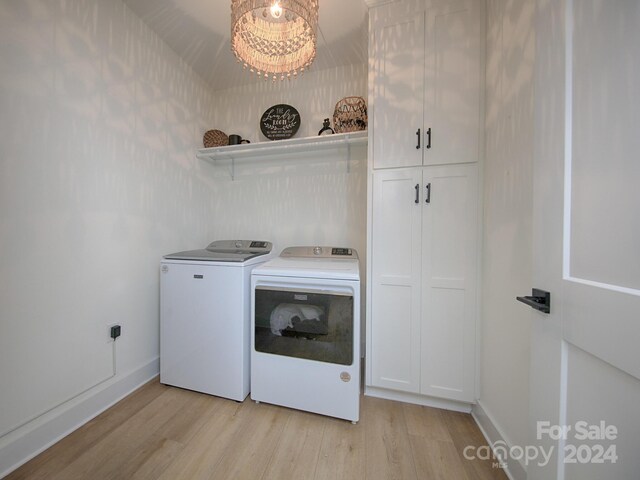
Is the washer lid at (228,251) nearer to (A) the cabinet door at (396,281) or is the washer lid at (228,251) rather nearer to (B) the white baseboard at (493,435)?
(A) the cabinet door at (396,281)

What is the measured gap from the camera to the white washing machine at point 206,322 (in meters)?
1.46

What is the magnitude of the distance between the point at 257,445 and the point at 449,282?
1390mm

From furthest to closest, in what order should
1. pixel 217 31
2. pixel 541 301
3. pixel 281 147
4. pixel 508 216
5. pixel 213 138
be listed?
pixel 213 138
pixel 281 147
pixel 217 31
pixel 508 216
pixel 541 301

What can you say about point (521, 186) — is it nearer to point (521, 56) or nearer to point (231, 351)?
point (521, 56)

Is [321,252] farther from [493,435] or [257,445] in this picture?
[493,435]

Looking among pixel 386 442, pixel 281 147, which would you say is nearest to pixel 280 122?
pixel 281 147

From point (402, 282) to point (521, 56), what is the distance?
4.01 feet

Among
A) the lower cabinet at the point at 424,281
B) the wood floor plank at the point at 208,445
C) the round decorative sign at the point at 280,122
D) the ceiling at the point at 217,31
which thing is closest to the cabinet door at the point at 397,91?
the lower cabinet at the point at 424,281

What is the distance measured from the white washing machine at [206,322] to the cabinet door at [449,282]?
45.4 inches

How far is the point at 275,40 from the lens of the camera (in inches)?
46.4

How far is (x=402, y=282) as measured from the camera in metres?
1.44

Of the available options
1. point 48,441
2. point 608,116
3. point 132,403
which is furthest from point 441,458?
point 48,441

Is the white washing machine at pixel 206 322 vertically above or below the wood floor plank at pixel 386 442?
above

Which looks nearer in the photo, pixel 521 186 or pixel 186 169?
pixel 521 186
